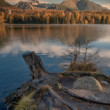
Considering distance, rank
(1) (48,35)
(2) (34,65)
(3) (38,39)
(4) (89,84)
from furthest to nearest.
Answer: (1) (48,35)
(3) (38,39)
(2) (34,65)
(4) (89,84)

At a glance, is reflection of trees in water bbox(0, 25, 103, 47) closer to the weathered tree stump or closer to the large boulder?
the weathered tree stump

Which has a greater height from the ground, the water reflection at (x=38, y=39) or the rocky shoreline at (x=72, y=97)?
the rocky shoreline at (x=72, y=97)

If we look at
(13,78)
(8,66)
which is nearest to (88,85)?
(13,78)

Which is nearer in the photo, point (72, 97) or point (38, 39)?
point (72, 97)

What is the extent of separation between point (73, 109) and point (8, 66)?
12.1m

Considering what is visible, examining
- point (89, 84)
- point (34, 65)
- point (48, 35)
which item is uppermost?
point (89, 84)

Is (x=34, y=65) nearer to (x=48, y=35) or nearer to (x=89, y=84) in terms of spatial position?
(x=89, y=84)

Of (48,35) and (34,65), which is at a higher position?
(34,65)

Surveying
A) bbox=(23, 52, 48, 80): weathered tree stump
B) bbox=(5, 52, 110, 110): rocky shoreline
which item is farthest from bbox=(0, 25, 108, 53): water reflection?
bbox=(5, 52, 110, 110): rocky shoreline

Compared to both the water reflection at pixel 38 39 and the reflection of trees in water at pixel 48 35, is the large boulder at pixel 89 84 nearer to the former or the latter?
the water reflection at pixel 38 39

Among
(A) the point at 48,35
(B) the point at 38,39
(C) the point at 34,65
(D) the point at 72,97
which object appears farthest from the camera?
(A) the point at 48,35

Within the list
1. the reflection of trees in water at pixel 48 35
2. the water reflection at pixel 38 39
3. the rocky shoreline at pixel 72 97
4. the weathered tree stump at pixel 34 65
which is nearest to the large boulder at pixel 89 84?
the rocky shoreline at pixel 72 97

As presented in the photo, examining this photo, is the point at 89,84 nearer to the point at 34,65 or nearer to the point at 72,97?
the point at 72,97

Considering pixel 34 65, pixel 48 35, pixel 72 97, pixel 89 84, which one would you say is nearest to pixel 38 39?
pixel 48 35
